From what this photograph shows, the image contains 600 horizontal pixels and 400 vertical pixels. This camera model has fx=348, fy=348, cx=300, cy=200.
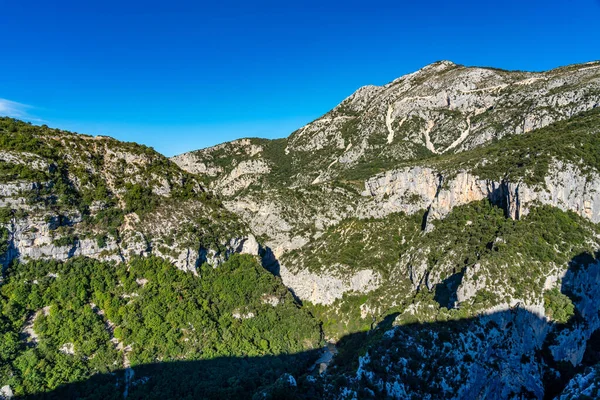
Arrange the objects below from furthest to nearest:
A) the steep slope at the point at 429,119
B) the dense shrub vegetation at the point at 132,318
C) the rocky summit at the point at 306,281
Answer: the steep slope at the point at 429,119, the dense shrub vegetation at the point at 132,318, the rocky summit at the point at 306,281

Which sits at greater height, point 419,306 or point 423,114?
point 423,114

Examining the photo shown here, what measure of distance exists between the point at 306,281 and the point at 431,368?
165ft

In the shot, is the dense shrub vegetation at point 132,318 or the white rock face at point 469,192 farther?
the white rock face at point 469,192

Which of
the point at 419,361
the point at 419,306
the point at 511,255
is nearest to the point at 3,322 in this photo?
the point at 419,361

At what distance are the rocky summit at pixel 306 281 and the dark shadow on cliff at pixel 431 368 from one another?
228mm

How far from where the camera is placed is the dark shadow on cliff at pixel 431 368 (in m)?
36.8

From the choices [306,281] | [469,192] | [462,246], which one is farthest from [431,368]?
[469,192]

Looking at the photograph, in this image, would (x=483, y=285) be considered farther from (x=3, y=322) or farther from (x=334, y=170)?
(x=334, y=170)

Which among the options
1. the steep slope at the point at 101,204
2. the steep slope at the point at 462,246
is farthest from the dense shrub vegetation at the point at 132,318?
the steep slope at the point at 462,246

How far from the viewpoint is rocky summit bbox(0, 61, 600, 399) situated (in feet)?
142

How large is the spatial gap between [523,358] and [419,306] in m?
13.9

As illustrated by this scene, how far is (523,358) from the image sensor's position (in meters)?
45.4

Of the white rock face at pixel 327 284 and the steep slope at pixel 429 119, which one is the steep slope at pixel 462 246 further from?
the steep slope at pixel 429 119

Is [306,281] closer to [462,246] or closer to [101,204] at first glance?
[462,246]
